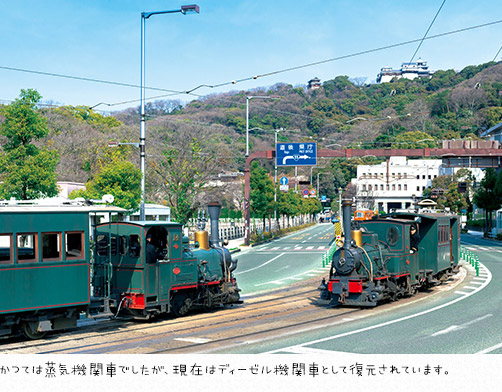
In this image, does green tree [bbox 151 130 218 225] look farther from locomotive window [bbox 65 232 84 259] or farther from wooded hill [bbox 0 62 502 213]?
locomotive window [bbox 65 232 84 259]

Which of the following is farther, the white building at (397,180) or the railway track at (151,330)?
the white building at (397,180)

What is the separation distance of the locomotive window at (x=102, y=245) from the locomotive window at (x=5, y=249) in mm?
3103

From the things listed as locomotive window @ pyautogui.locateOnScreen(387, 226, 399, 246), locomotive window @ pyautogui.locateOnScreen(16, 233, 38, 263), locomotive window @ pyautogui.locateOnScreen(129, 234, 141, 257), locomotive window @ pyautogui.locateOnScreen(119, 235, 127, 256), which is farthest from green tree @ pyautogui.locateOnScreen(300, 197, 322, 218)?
locomotive window @ pyautogui.locateOnScreen(16, 233, 38, 263)

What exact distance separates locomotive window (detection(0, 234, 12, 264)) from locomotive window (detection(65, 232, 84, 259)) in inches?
52.4

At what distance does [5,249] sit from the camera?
13.5 meters

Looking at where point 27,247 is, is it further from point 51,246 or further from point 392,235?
point 392,235

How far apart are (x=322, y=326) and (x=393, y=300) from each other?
559 centimetres

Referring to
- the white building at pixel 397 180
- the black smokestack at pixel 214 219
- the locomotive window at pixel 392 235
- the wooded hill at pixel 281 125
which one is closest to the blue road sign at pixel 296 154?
the wooded hill at pixel 281 125

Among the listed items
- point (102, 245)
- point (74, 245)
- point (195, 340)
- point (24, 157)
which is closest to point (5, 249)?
point (74, 245)

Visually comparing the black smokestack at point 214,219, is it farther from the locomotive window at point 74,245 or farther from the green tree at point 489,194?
the green tree at point 489,194

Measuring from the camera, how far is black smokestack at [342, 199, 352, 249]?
1817cm

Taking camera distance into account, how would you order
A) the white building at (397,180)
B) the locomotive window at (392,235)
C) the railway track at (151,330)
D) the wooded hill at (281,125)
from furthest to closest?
the white building at (397,180) → the wooded hill at (281,125) → the locomotive window at (392,235) → the railway track at (151,330)

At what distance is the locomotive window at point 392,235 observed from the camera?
827 inches
